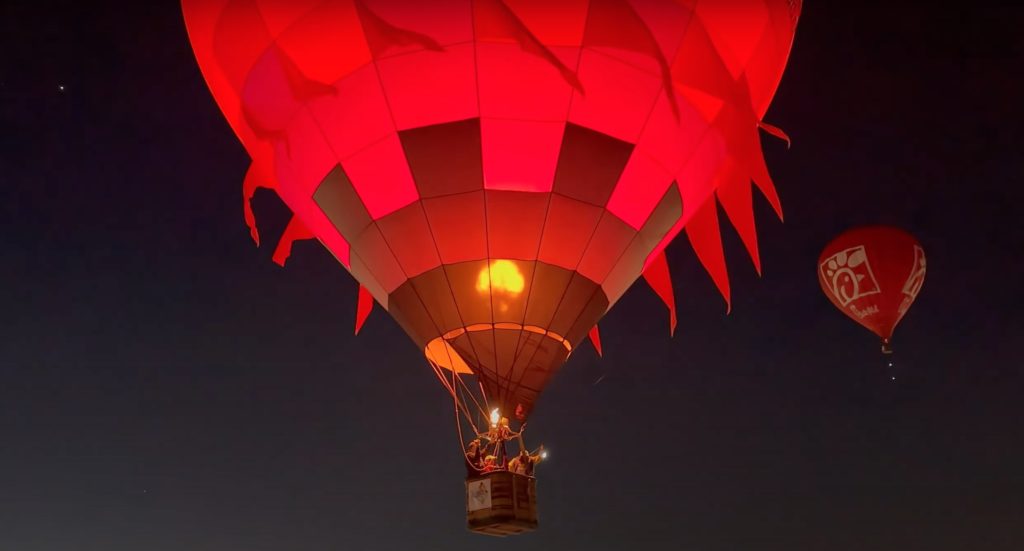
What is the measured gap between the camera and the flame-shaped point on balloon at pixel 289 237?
322 inches

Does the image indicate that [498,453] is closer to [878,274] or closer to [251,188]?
[251,188]

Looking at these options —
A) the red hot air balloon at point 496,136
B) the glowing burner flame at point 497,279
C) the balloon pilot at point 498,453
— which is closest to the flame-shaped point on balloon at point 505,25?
the red hot air balloon at point 496,136

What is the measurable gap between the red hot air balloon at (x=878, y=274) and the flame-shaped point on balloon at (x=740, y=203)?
3604mm

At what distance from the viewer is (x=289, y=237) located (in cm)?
823

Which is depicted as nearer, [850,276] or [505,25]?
[505,25]

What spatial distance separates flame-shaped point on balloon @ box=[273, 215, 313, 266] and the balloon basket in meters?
2.45

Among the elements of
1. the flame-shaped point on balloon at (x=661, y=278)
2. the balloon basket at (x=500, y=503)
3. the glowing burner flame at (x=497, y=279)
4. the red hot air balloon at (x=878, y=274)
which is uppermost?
the red hot air balloon at (x=878, y=274)

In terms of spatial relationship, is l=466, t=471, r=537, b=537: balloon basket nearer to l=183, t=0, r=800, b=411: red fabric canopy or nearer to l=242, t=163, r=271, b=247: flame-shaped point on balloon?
l=183, t=0, r=800, b=411: red fabric canopy

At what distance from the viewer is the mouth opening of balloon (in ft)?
23.3

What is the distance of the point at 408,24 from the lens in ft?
21.6

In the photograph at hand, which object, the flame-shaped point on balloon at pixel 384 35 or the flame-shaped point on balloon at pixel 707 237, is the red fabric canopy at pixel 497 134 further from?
the flame-shaped point on balloon at pixel 707 237

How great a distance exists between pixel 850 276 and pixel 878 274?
30cm

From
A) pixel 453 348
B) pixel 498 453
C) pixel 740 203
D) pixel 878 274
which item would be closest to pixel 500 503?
pixel 498 453

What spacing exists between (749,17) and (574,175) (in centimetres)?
157
